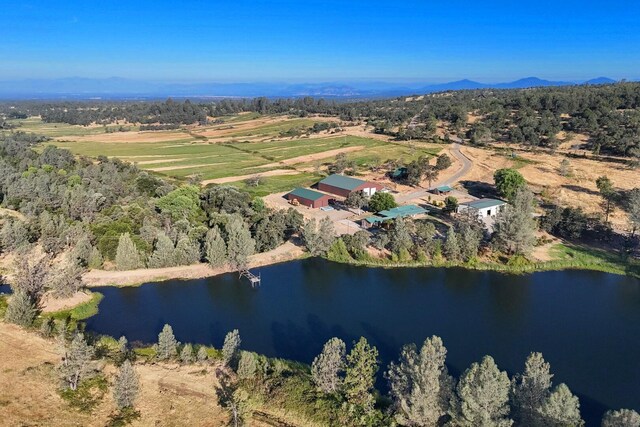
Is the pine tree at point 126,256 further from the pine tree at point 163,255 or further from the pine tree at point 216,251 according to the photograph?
the pine tree at point 216,251

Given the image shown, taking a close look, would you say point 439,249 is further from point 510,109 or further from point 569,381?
point 510,109

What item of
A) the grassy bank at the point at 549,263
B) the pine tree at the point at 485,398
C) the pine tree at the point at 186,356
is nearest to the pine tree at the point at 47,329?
the pine tree at the point at 186,356

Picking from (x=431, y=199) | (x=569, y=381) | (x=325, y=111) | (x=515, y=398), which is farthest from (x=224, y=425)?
(x=325, y=111)

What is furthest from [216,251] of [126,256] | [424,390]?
[424,390]

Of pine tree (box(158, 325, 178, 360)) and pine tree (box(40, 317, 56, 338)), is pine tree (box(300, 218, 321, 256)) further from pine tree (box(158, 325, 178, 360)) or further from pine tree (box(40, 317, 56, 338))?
pine tree (box(40, 317, 56, 338))

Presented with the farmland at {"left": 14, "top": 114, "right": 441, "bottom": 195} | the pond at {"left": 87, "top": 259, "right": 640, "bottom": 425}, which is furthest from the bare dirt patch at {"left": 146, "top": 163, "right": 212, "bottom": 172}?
the pond at {"left": 87, "top": 259, "right": 640, "bottom": 425}

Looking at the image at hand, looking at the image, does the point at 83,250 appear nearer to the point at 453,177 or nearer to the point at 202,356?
the point at 202,356
